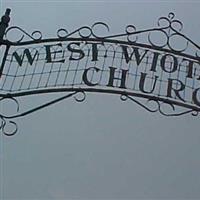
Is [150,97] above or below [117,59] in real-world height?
below

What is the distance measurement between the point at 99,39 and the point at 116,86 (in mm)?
135

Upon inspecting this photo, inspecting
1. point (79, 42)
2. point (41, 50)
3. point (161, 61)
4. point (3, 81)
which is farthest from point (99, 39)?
point (3, 81)

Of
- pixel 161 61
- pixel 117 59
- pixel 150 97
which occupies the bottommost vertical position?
pixel 150 97

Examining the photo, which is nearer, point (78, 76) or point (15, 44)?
point (15, 44)

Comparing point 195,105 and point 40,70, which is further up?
point 40,70

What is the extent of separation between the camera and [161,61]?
1.22m

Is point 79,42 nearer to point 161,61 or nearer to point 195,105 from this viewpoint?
point 161,61

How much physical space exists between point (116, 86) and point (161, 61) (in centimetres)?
13

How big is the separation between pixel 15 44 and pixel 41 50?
0.71ft

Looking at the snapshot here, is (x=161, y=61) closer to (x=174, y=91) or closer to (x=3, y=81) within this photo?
(x=174, y=91)

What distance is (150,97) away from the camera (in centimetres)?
117

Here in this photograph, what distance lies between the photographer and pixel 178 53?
1230 millimetres

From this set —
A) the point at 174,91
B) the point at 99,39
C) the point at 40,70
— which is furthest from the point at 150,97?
the point at 40,70

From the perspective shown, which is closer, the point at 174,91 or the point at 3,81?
the point at 174,91
